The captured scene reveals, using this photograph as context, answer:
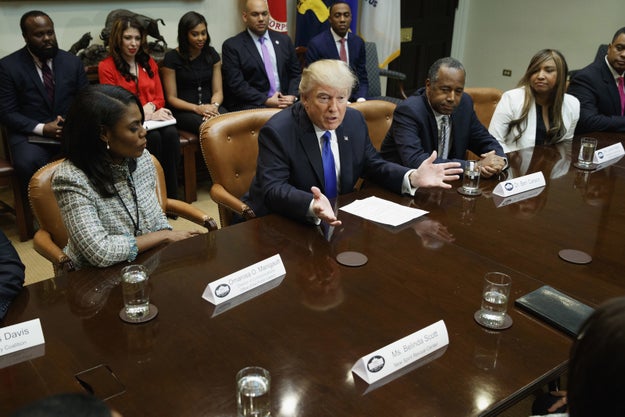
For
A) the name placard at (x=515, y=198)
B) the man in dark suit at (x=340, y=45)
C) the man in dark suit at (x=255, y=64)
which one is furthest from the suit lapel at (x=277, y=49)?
the name placard at (x=515, y=198)

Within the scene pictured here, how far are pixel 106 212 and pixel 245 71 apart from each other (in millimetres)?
2820

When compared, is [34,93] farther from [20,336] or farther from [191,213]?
[20,336]

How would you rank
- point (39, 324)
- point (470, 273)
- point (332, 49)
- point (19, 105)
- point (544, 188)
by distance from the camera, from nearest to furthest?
point (39, 324) < point (470, 273) < point (544, 188) < point (19, 105) < point (332, 49)

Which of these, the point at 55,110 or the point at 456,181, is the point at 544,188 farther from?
the point at 55,110

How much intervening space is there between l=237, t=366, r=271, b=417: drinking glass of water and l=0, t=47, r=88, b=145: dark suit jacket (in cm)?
303

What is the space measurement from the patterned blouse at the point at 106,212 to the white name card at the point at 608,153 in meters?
1.99

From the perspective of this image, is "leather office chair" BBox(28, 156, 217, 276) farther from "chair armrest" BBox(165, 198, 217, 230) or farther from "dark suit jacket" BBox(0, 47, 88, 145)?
"dark suit jacket" BBox(0, 47, 88, 145)

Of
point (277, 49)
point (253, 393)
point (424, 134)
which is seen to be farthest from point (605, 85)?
point (253, 393)

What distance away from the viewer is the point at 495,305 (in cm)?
135

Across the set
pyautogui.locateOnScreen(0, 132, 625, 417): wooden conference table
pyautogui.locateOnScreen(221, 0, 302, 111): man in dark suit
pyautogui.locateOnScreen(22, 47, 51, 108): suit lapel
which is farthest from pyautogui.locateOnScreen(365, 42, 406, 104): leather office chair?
pyautogui.locateOnScreen(0, 132, 625, 417): wooden conference table

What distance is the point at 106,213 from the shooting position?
186cm

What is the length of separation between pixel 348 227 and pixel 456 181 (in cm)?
72

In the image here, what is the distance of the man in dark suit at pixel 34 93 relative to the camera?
3.41 m

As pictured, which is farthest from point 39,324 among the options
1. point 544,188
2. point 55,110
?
point 55,110
